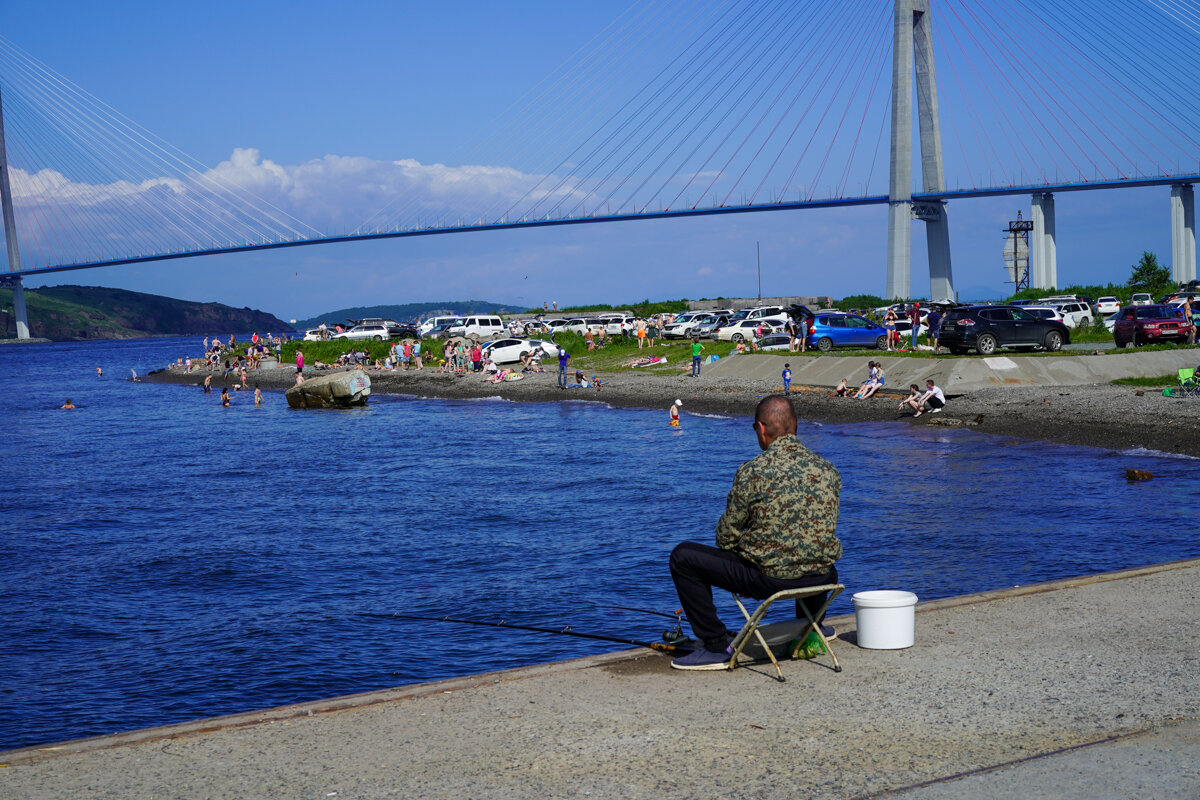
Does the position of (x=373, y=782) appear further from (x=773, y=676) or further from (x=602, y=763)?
(x=773, y=676)

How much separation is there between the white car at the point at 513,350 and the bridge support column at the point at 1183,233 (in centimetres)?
5105

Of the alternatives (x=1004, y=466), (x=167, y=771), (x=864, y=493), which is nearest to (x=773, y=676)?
(x=167, y=771)

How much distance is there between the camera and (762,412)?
6.45 meters

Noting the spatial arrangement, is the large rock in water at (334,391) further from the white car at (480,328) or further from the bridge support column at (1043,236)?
the bridge support column at (1043,236)

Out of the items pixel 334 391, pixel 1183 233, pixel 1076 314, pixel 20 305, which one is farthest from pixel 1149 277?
pixel 20 305

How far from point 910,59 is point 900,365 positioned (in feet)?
154

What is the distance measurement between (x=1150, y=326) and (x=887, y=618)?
35.0m

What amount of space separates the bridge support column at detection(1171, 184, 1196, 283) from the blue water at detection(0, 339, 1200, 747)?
200ft

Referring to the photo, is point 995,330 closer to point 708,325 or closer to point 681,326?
point 708,325

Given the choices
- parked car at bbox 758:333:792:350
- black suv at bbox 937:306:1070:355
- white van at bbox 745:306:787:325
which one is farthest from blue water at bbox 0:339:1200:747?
white van at bbox 745:306:787:325

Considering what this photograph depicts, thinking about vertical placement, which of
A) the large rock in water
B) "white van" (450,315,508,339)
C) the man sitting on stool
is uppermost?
"white van" (450,315,508,339)

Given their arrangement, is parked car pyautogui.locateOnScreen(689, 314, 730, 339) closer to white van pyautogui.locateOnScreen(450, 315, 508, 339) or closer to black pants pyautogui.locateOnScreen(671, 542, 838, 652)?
white van pyautogui.locateOnScreen(450, 315, 508, 339)

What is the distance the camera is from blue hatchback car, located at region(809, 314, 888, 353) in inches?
1721

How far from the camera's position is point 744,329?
52.8 meters
